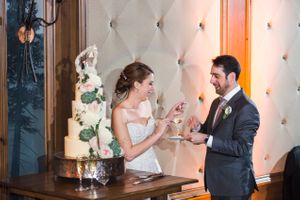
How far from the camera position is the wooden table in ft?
9.12

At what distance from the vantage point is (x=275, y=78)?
17.4 feet

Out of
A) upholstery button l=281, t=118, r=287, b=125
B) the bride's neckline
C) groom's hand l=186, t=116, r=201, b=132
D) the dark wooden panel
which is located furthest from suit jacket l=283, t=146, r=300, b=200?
the dark wooden panel

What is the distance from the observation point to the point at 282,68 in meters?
5.38

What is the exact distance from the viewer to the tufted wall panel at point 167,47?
12.7 ft

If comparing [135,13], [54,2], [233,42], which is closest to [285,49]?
[233,42]

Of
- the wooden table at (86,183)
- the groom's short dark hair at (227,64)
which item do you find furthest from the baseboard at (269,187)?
the wooden table at (86,183)

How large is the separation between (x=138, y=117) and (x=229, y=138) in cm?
68

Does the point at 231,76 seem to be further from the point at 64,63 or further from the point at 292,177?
the point at 292,177

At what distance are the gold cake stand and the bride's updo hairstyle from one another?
2.50 ft

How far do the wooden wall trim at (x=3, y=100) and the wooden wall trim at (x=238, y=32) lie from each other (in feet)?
6.59

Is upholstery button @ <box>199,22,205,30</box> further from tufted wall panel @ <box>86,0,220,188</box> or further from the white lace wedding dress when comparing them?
the white lace wedding dress

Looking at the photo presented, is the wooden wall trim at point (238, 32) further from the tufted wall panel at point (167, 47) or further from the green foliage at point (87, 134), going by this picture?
the green foliage at point (87, 134)

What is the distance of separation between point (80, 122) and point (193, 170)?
171cm

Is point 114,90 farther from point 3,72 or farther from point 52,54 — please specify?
point 3,72
